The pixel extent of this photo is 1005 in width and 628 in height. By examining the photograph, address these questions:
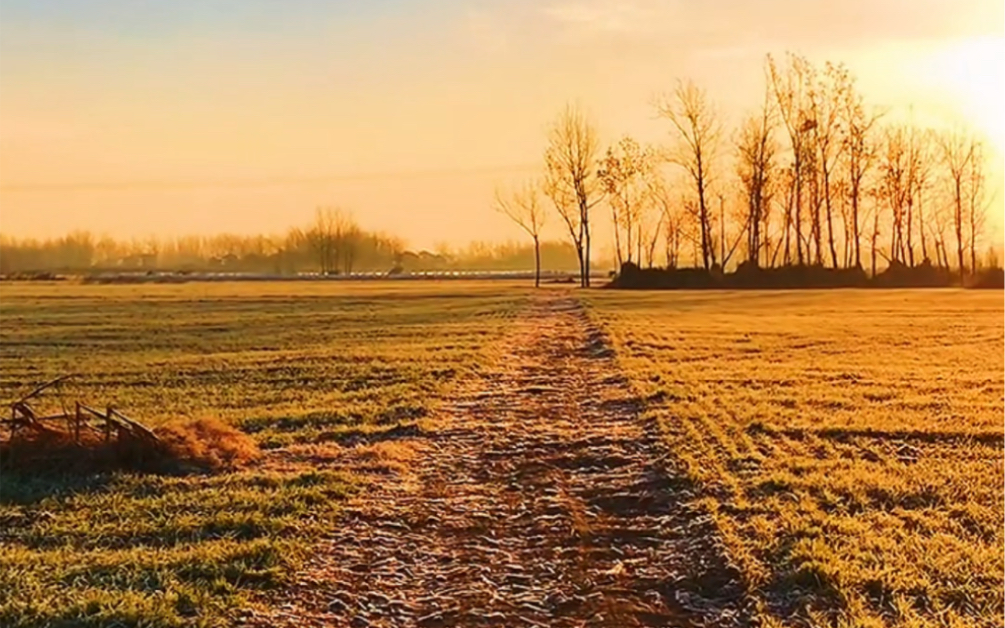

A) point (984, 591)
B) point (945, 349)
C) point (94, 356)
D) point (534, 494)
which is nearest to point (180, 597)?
point (534, 494)

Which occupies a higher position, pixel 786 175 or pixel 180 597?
pixel 786 175

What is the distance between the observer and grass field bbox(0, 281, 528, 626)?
604 cm

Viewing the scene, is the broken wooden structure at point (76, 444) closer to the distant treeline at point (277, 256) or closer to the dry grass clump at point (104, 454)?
the dry grass clump at point (104, 454)

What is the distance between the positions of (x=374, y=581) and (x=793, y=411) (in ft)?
26.5

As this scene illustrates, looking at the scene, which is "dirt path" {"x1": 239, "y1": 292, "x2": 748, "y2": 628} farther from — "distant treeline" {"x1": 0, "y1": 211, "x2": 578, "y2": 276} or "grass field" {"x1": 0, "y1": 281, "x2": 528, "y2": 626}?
"distant treeline" {"x1": 0, "y1": 211, "x2": 578, "y2": 276}

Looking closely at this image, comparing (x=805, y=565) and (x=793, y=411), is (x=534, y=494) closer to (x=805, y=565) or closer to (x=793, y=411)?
(x=805, y=565)

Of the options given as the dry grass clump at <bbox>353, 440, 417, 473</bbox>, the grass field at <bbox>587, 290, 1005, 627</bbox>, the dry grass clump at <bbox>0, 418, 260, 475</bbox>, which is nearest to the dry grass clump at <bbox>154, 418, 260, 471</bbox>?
the dry grass clump at <bbox>0, 418, 260, 475</bbox>

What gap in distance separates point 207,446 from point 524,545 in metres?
4.38

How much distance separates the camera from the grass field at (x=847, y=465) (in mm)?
5910

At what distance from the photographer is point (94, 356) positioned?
2253cm

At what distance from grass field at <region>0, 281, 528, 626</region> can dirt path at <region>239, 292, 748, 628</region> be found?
0.47m

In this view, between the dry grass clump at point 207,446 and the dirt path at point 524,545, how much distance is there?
1.80 m

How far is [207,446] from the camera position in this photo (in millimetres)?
10148

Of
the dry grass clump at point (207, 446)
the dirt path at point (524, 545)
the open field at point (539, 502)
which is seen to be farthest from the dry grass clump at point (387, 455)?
the dry grass clump at point (207, 446)
